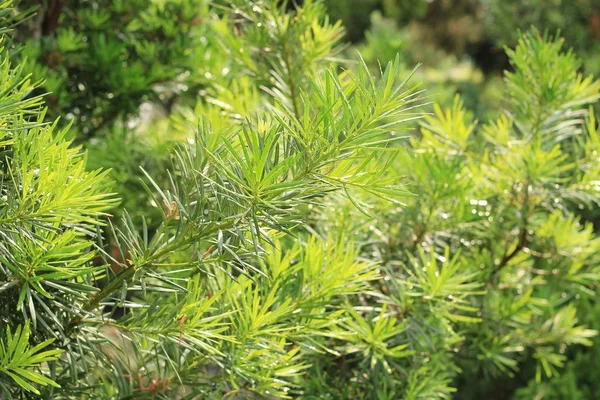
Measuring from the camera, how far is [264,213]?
414mm

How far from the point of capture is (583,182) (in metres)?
0.69

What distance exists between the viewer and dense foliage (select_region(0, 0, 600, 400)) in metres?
0.42

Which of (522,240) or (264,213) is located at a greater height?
(264,213)

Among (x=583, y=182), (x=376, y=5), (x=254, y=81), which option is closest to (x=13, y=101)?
(x=254, y=81)

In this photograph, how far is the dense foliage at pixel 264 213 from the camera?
42 centimetres

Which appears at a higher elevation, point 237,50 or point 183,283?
point 237,50

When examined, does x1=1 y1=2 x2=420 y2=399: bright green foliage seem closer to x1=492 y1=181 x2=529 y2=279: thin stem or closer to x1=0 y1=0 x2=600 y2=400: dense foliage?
x1=0 y1=0 x2=600 y2=400: dense foliage

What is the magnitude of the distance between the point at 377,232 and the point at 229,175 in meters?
0.30

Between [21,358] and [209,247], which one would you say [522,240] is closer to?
[209,247]

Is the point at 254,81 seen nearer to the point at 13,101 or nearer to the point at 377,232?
the point at 377,232

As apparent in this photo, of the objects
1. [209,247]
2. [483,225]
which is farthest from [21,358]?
[483,225]

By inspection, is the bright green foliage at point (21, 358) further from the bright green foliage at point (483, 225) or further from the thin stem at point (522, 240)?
the thin stem at point (522, 240)

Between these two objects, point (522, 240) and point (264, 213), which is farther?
point (522, 240)

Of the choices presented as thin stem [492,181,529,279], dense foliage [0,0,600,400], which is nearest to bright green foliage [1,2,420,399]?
dense foliage [0,0,600,400]
